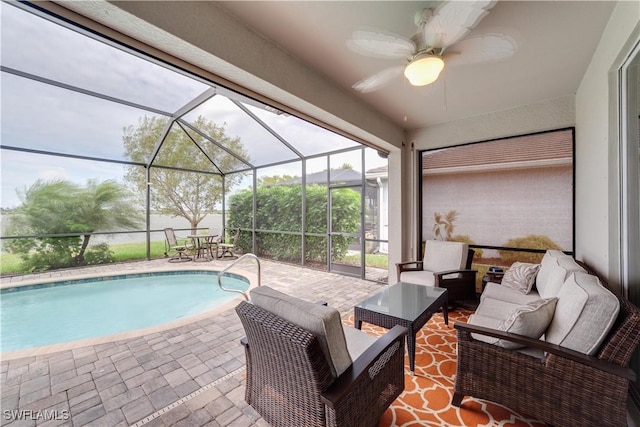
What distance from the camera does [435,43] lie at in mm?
1831

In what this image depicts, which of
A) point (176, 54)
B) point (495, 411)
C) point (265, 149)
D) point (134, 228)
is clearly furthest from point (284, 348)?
point (134, 228)

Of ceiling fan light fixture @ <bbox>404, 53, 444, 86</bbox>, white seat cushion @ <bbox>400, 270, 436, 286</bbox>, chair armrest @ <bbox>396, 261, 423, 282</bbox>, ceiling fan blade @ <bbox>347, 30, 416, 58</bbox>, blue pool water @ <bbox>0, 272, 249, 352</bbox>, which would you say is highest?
ceiling fan blade @ <bbox>347, 30, 416, 58</bbox>

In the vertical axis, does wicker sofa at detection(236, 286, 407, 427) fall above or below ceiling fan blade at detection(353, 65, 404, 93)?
below

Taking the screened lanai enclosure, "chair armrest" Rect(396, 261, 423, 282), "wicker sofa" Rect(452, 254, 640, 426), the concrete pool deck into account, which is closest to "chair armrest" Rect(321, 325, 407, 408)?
"wicker sofa" Rect(452, 254, 640, 426)

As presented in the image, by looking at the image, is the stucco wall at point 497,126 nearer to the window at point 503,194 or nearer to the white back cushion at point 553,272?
the window at point 503,194

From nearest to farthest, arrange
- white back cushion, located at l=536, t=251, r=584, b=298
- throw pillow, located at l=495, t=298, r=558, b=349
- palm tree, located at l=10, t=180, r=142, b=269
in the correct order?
throw pillow, located at l=495, t=298, r=558, b=349
white back cushion, located at l=536, t=251, r=584, b=298
palm tree, located at l=10, t=180, r=142, b=269

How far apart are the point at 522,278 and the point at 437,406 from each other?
76.7 inches

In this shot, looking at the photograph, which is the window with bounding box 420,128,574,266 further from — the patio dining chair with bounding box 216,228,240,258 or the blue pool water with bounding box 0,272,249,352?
the patio dining chair with bounding box 216,228,240,258

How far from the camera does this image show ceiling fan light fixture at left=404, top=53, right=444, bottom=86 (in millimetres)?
1945

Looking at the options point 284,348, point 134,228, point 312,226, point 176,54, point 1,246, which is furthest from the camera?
point 134,228

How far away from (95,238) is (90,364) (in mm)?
5970

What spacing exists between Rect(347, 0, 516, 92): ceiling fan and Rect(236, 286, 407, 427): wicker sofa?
74.7 inches

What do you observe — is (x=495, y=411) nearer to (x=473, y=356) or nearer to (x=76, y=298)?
(x=473, y=356)

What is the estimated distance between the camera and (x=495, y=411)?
5.66 ft
